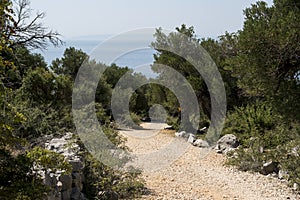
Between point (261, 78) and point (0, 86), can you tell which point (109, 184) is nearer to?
point (0, 86)

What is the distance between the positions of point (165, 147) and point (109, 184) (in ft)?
16.8

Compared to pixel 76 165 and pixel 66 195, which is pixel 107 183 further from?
pixel 66 195

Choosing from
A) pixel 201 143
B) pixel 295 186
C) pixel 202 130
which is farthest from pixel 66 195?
pixel 202 130

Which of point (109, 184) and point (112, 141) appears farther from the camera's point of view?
point (112, 141)

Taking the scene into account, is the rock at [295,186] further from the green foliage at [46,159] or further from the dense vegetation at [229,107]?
the green foliage at [46,159]

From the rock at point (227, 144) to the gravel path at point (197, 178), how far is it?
28 cm

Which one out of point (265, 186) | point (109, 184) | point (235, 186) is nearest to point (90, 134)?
point (109, 184)

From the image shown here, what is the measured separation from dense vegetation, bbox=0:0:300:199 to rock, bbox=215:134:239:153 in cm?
30

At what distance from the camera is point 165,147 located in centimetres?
1047

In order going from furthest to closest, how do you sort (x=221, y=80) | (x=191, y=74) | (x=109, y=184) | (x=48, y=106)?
1. (x=191, y=74)
2. (x=221, y=80)
3. (x=48, y=106)
4. (x=109, y=184)

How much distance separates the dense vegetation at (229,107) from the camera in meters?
3.20

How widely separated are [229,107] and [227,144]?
266 cm

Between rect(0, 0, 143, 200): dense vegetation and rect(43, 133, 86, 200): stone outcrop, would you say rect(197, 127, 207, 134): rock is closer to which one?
rect(0, 0, 143, 200): dense vegetation

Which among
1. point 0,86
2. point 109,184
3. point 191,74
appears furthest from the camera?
point 191,74
